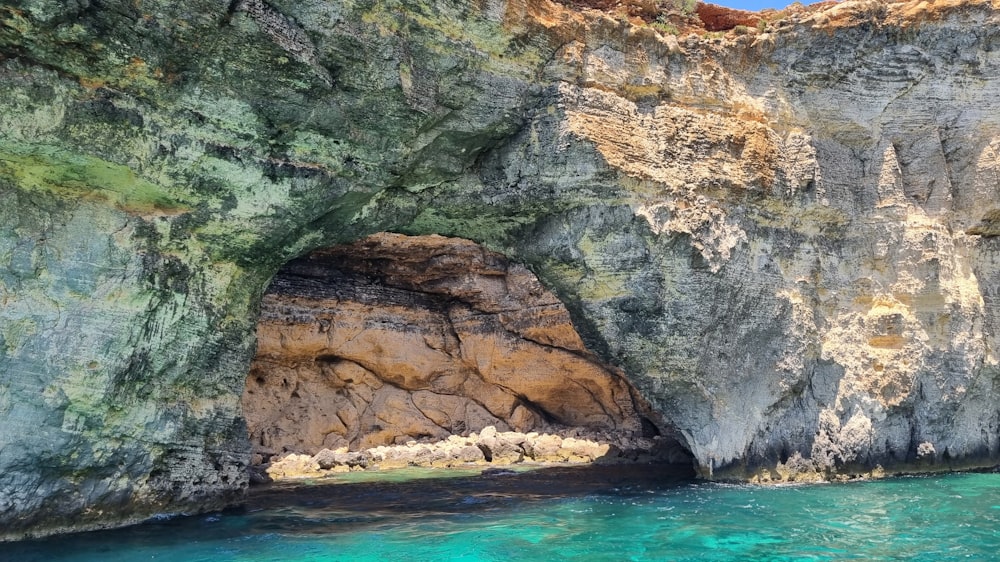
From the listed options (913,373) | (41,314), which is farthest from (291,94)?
(913,373)

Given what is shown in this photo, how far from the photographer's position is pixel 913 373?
11.5 meters

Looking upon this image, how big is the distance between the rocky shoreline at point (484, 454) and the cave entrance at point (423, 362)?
94mm

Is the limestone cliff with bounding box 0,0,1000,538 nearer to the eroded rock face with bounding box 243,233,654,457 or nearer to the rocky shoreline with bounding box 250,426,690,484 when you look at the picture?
the rocky shoreline with bounding box 250,426,690,484

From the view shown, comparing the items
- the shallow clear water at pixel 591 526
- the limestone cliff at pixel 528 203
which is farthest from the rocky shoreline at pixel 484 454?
the limestone cliff at pixel 528 203

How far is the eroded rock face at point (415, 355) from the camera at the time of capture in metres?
16.1

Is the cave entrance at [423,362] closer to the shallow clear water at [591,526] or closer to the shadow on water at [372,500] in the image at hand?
the shadow on water at [372,500]

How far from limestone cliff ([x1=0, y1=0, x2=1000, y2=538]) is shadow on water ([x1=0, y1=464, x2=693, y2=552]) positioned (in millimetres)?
587

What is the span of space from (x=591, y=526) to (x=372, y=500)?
3741 millimetres

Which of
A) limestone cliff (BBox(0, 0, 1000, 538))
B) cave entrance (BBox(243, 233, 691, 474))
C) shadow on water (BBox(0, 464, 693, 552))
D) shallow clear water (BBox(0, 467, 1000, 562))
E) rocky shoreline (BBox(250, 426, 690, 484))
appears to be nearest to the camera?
shallow clear water (BBox(0, 467, 1000, 562))

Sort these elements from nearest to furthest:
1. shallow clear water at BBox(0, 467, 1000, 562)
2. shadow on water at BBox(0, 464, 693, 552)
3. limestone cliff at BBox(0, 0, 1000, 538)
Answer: shallow clear water at BBox(0, 467, 1000, 562) → limestone cliff at BBox(0, 0, 1000, 538) → shadow on water at BBox(0, 464, 693, 552)

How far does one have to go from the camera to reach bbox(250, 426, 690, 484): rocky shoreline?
14.5 metres

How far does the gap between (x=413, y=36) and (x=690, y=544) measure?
6666mm

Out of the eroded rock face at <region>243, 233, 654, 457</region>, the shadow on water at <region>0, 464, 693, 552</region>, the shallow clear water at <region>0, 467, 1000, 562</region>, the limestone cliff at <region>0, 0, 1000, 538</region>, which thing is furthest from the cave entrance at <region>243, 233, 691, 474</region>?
the shallow clear water at <region>0, 467, 1000, 562</region>

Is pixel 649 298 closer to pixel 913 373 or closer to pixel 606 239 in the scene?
pixel 606 239
